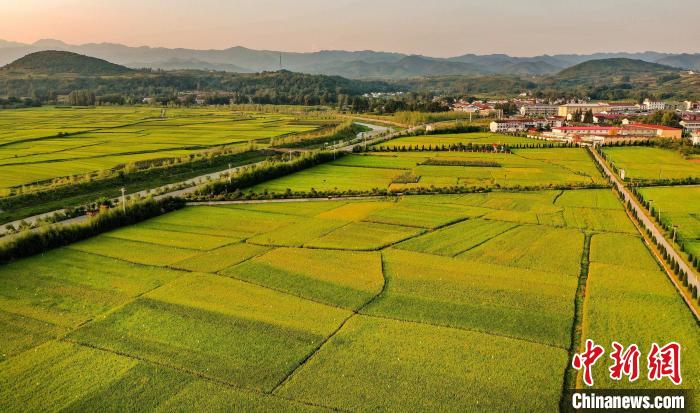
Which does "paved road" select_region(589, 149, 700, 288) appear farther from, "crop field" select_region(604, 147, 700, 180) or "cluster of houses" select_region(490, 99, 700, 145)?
"cluster of houses" select_region(490, 99, 700, 145)

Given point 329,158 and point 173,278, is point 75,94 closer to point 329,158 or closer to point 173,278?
point 329,158

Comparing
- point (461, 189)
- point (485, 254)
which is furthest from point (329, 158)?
point (485, 254)

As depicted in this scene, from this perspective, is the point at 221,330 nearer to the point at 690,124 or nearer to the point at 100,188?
the point at 100,188

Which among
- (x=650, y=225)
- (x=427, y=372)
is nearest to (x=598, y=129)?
(x=650, y=225)

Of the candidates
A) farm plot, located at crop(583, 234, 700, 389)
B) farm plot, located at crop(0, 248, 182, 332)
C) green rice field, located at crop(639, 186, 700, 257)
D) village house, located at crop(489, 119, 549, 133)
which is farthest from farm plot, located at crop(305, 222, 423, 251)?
village house, located at crop(489, 119, 549, 133)

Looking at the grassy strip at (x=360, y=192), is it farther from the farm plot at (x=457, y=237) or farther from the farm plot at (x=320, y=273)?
the farm plot at (x=320, y=273)

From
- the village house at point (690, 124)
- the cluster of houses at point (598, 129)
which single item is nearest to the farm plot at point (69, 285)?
the cluster of houses at point (598, 129)
